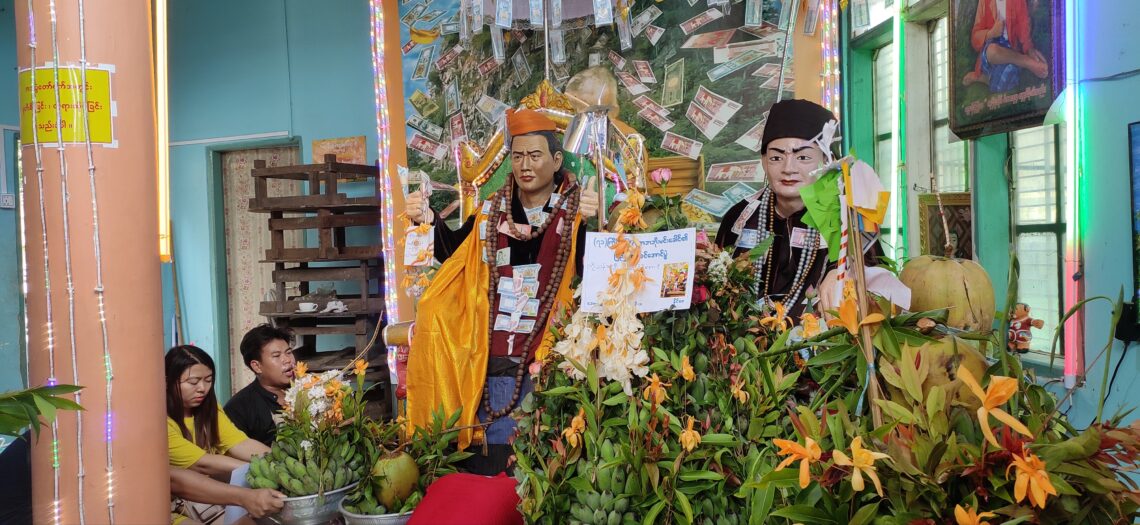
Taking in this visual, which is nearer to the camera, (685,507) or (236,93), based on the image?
Result: (685,507)

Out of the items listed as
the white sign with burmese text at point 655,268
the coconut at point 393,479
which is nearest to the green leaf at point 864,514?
the white sign with burmese text at point 655,268

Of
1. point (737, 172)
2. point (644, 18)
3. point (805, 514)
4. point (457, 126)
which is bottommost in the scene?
point (805, 514)

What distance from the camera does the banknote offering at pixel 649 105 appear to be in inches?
166

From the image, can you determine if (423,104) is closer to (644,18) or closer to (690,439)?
(644,18)

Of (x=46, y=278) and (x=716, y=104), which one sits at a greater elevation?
(x=716, y=104)

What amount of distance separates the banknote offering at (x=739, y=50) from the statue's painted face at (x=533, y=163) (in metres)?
1.14

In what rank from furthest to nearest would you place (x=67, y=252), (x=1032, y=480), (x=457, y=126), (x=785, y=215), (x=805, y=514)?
1. (x=457, y=126)
2. (x=785, y=215)
3. (x=67, y=252)
4. (x=805, y=514)
5. (x=1032, y=480)

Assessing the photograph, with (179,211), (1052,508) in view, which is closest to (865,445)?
(1052,508)

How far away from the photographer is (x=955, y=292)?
1.48 meters

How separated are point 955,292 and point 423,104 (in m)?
3.69

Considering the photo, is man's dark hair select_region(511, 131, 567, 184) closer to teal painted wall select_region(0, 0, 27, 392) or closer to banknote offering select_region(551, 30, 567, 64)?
banknote offering select_region(551, 30, 567, 64)

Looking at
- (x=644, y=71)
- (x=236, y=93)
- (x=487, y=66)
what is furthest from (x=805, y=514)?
(x=236, y=93)

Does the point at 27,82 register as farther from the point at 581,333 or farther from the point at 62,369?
the point at 581,333

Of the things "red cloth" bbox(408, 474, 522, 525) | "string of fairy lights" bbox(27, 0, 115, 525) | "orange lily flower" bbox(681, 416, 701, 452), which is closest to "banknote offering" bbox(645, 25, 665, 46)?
"string of fairy lights" bbox(27, 0, 115, 525)
